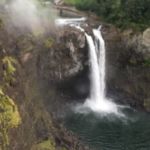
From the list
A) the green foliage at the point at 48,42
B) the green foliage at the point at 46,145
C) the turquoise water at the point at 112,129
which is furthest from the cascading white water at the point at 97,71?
the green foliage at the point at 46,145

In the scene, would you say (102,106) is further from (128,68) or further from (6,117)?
(6,117)

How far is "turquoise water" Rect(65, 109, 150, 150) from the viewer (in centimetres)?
3697

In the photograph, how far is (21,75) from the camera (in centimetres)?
2988

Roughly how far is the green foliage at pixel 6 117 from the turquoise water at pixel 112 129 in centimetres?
1380

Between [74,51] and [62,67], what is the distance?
2.66 meters

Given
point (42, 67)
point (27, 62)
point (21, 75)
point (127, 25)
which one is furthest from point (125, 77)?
point (21, 75)

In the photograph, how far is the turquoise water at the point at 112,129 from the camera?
121 ft

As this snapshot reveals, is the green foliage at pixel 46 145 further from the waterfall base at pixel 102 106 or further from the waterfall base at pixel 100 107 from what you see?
the waterfall base at pixel 102 106

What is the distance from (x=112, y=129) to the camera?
132ft

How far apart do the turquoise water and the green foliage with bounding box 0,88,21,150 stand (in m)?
13.8

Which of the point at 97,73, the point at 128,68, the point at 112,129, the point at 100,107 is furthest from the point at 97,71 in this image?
the point at 112,129

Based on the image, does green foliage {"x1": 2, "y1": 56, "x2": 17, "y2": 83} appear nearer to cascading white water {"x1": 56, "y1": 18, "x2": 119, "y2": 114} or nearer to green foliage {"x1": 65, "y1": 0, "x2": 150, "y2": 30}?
cascading white water {"x1": 56, "y1": 18, "x2": 119, "y2": 114}

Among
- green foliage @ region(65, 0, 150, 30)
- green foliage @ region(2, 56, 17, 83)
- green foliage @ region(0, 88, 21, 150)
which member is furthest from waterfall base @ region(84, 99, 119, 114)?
green foliage @ region(0, 88, 21, 150)

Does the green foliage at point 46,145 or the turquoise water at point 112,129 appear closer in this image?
the green foliage at point 46,145
